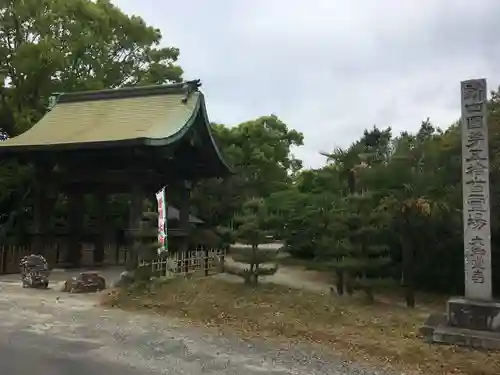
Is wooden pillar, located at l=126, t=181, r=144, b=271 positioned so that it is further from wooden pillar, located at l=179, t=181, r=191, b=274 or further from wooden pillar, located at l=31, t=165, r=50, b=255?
wooden pillar, located at l=31, t=165, r=50, b=255

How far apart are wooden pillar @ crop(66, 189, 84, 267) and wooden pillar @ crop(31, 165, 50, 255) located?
3.94 ft

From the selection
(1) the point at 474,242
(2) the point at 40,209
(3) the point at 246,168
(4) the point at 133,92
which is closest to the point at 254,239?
(1) the point at 474,242

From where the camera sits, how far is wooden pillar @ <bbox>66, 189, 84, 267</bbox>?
708 inches

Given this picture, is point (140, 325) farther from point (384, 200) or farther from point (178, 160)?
point (178, 160)

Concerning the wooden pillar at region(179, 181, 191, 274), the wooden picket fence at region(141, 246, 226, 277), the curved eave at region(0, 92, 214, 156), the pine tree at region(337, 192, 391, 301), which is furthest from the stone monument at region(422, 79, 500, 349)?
the wooden pillar at region(179, 181, 191, 274)

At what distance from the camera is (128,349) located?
275 inches

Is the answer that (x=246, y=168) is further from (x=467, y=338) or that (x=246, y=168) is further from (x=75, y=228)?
(x=467, y=338)

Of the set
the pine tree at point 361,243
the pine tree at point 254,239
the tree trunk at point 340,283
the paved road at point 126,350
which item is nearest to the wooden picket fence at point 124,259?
the pine tree at point 254,239

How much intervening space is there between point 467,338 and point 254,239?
5.97m

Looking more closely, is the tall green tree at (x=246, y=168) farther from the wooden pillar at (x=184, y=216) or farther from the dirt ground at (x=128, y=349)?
the dirt ground at (x=128, y=349)

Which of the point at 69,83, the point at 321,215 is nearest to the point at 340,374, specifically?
the point at 321,215

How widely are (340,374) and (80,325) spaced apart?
475 centimetres

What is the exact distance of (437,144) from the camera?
14.2 metres

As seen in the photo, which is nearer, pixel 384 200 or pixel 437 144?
pixel 384 200
